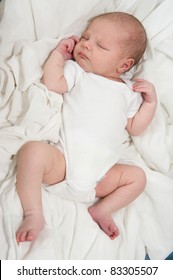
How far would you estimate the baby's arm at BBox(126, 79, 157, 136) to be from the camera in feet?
4.60

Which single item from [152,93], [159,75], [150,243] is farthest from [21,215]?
[159,75]

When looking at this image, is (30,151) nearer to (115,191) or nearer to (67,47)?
(115,191)

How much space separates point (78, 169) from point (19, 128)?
0.24 meters

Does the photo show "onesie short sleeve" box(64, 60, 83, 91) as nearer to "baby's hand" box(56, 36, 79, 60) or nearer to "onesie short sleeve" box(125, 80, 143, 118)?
"baby's hand" box(56, 36, 79, 60)

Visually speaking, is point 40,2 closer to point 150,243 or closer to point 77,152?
point 77,152

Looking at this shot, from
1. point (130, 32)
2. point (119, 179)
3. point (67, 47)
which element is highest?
point (130, 32)

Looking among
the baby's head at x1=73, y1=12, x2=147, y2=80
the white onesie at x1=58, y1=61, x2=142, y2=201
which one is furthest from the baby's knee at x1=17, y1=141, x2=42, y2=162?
the baby's head at x1=73, y1=12, x2=147, y2=80

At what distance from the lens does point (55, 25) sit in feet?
4.80

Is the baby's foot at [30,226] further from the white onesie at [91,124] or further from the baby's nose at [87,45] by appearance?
the baby's nose at [87,45]

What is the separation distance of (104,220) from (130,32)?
2.19 ft

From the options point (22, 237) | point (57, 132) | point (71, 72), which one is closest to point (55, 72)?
point (71, 72)

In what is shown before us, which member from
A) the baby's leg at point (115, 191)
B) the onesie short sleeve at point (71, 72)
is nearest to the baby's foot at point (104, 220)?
the baby's leg at point (115, 191)

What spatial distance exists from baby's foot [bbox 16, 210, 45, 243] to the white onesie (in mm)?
157

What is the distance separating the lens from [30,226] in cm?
117
